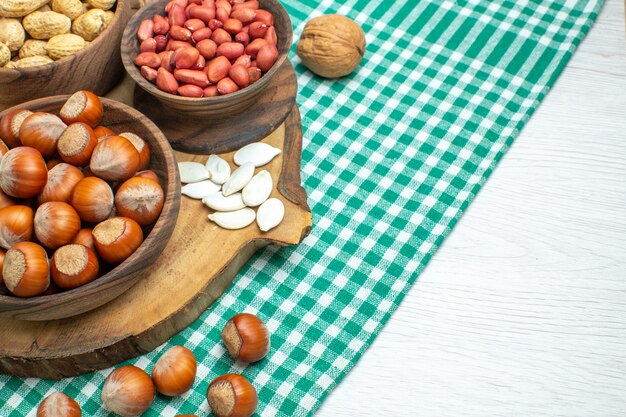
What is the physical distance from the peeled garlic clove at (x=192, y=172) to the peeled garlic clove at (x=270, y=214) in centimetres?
16

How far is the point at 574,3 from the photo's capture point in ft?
7.48

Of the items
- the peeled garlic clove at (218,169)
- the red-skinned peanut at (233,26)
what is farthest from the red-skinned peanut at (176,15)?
the peeled garlic clove at (218,169)

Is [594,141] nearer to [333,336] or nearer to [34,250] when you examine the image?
[333,336]

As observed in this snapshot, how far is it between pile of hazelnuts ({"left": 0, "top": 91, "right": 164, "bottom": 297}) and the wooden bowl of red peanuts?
6.1 inches

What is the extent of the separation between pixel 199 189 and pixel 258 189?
0.43ft

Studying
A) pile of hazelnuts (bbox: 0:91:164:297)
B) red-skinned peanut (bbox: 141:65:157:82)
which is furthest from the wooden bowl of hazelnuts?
red-skinned peanut (bbox: 141:65:157:82)

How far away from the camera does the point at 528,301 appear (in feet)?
5.64

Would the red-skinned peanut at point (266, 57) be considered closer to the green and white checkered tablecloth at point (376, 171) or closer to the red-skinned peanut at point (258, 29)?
the red-skinned peanut at point (258, 29)

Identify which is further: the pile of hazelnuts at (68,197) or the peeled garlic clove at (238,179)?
the peeled garlic clove at (238,179)

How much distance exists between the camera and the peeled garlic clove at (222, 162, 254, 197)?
1.75 meters

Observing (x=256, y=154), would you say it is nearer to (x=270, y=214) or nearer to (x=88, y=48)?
(x=270, y=214)

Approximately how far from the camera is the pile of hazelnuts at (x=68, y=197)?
1446mm

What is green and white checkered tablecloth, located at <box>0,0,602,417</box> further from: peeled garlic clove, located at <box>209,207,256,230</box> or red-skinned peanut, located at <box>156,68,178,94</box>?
red-skinned peanut, located at <box>156,68,178,94</box>

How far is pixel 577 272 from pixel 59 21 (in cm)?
128
